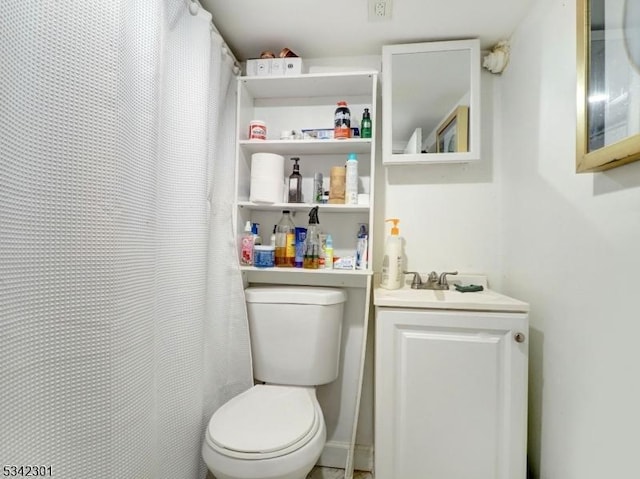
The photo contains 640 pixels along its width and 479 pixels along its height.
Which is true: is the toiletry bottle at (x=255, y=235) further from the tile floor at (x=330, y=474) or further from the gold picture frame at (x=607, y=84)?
the gold picture frame at (x=607, y=84)

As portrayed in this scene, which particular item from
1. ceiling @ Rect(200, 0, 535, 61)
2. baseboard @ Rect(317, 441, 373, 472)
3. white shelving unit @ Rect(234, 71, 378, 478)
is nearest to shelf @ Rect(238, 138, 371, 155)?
white shelving unit @ Rect(234, 71, 378, 478)

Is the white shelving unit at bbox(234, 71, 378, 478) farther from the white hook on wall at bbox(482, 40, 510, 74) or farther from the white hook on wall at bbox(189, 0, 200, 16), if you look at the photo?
the white hook on wall at bbox(482, 40, 510, 74)

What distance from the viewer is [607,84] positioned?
76 cm

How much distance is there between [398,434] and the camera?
108 centimetres

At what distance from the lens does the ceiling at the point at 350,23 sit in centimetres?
115

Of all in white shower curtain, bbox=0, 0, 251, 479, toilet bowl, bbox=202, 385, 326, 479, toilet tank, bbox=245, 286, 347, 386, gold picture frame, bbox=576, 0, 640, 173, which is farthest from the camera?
toilet tank, bbox=245, 286, 347, 386

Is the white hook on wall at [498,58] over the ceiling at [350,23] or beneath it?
beneath

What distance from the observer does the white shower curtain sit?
55cm

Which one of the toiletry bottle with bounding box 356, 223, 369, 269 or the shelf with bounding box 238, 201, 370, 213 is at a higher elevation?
the shelf with bounding box 238, 201, 370, 213

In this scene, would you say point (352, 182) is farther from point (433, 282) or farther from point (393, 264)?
point (433, 282)

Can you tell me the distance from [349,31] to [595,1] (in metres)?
0.87

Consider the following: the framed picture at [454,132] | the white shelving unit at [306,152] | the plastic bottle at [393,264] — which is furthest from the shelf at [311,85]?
the plastic bottle at [393,264]

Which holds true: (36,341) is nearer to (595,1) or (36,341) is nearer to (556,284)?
(556,284)

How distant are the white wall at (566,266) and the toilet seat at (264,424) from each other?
83cm
